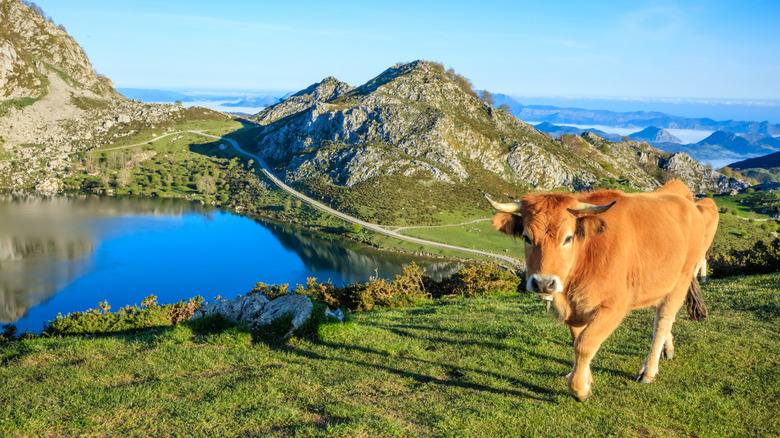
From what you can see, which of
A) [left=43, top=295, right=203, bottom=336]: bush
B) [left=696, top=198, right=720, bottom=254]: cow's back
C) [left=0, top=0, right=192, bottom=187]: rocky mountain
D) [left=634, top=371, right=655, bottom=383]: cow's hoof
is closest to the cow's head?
[left=634, top=371, right=655, bottom=383]: cow's hoof

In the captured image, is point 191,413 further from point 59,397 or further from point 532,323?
point 532,323

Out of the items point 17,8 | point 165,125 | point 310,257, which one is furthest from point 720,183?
point 17,8

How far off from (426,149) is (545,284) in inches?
4225

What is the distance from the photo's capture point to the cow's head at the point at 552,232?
17.1ft

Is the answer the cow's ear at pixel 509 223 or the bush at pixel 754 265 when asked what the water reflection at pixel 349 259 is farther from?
the cow's ear at pixel 509 223

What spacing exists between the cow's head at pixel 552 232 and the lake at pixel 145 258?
42098 mm

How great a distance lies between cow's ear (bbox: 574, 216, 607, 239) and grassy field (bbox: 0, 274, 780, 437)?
8.36ft

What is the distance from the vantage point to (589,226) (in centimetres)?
564

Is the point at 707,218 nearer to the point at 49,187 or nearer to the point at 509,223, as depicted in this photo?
the point at 509,223

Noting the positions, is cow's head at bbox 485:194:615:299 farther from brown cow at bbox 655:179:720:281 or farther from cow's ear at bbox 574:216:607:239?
brown cow at bbox 655:179:720:281

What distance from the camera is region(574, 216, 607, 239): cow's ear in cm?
562

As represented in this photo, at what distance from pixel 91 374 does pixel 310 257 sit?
65.9m

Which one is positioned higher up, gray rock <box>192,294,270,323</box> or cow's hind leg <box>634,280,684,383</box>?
cow's hind leg <box>634,280,684,383</box>

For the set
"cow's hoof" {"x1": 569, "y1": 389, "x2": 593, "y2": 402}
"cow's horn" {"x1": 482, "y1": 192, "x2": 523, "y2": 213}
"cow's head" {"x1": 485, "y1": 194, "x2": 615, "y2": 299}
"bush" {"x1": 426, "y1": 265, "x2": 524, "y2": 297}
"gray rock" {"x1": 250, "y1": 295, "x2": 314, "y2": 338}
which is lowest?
"bush" {"x1": 426, "y1": 265, "x2": 524, "y2": 297}
